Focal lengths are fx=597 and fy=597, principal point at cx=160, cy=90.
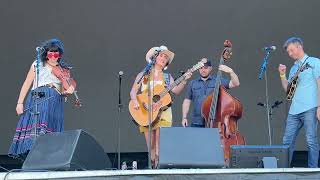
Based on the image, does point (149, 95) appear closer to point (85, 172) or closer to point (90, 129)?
point (85, 172)

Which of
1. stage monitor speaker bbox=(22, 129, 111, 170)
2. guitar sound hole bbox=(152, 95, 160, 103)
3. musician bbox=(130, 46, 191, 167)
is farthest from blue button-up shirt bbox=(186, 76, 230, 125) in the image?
stage monitor speaker bbox=(22, 129, 111, 170)

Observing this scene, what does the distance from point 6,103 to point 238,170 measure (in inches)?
204

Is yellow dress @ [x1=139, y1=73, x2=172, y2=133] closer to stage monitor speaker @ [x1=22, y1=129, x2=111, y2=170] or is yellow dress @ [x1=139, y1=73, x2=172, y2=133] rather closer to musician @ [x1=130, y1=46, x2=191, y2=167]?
musician @ [x1=130, y1=46, x2=191, y2=167]

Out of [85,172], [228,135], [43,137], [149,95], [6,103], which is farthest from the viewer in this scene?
[6,103]

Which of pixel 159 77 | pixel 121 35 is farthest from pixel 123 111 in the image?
pixel 159 77

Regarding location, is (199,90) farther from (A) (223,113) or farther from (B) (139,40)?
(B) (139,40)

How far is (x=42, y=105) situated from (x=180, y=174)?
2023 mm

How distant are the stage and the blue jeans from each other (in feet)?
3.59

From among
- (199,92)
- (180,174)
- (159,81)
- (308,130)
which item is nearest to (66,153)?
(180,174)

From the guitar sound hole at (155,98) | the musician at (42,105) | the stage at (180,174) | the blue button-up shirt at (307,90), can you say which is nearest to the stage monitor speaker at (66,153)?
the stage at (180,174)

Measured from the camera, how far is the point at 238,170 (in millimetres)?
4273

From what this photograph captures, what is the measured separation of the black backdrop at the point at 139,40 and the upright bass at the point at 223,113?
2619mm

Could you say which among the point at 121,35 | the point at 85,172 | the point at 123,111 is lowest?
the point at 85,172

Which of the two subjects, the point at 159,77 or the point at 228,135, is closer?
the point at 228,135
